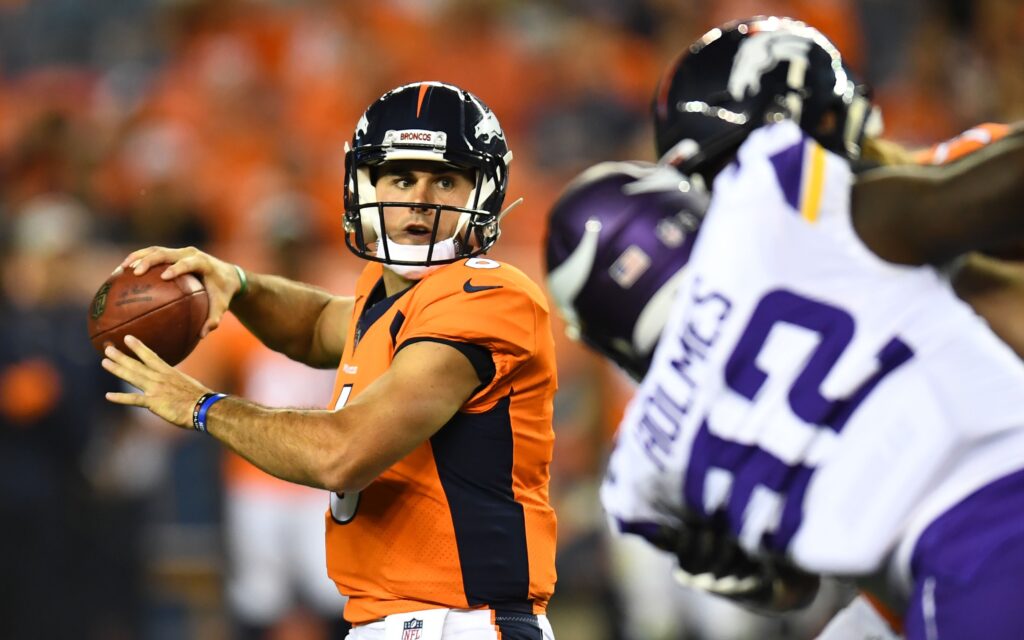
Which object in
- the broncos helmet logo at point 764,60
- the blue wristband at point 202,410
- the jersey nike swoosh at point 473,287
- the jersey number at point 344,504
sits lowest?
the jersey number at point 344,504

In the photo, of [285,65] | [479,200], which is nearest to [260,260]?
[285,65]

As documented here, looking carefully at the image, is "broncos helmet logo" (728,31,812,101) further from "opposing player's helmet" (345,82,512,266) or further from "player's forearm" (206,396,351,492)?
"player's forearm" (206,396,351,492)

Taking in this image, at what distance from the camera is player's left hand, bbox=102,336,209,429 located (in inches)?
115

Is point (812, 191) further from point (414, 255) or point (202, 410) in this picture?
point (202, 410)

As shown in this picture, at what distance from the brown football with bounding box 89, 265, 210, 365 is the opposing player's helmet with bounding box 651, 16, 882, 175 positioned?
3.71ft

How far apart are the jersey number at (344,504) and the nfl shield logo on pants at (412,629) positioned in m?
0.27

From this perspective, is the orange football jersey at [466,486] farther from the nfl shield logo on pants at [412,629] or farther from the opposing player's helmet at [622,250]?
the opposing player's helmet at [622,250]

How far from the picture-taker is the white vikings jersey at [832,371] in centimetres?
234

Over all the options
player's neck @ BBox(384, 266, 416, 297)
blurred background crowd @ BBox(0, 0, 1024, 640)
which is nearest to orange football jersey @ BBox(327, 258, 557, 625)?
player's neck @ BBox(384, 266, 416, 297)

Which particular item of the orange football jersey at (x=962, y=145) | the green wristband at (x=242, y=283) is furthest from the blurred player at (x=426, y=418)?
the orange football jersey at (x=962, y=145)

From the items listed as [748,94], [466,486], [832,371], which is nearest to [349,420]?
[466,486]

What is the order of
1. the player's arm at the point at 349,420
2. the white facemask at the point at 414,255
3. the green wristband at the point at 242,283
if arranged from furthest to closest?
1. the green wristband at the point at 242,283
2. the white facemask at the point at 414,255
3. the player's arm at the point at 349,420

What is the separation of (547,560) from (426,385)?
1.65 ft

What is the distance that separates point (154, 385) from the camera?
9.79ft
